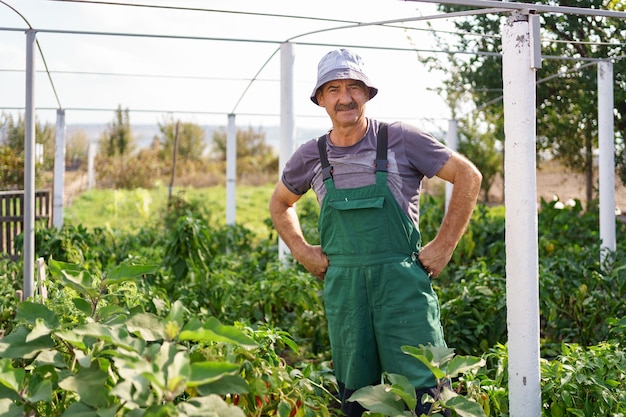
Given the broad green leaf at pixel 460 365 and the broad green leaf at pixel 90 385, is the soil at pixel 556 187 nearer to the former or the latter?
the broad green leaf at pixel 460 365

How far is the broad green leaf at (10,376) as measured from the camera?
1.38 meters

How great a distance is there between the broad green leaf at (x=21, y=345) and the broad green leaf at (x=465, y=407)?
894 mm

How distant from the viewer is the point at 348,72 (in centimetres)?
248

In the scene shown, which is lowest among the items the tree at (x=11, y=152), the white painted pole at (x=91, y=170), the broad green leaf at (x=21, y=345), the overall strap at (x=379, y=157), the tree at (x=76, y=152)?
the broad green leaf at (x=21, y=345)

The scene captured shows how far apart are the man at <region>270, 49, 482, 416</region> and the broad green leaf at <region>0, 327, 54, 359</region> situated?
1.14m

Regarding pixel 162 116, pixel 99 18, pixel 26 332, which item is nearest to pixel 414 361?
pixel 26 332

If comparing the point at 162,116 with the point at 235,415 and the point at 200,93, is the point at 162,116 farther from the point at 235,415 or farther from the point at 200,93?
the point at 235,415

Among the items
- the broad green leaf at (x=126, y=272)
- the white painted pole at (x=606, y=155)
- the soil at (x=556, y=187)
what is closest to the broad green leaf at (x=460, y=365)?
the broad green leaf at (x=126, y=272)

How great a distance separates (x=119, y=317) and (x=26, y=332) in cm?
20

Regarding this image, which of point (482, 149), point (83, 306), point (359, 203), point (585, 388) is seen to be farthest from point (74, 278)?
point (482, 149)

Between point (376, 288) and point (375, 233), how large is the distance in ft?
0.60

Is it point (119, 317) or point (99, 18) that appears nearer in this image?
point (119, 317)

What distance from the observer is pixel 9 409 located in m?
1.37

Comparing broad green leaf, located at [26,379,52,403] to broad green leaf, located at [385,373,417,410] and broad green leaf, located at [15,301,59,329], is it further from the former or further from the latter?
broad green leaf, located at [385,373,417,410]
